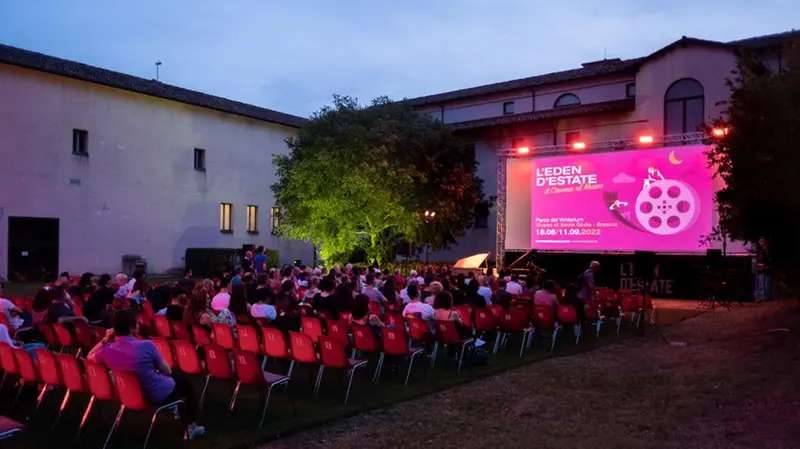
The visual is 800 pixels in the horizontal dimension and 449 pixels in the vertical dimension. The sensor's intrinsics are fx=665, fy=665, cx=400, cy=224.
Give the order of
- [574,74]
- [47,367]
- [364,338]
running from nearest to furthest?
1. [47,367]
2. [364,338]
3. [574,74]

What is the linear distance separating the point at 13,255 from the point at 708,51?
84.1 ft

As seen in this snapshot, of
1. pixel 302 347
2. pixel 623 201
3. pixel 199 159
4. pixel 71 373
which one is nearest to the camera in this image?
pixel 71 373

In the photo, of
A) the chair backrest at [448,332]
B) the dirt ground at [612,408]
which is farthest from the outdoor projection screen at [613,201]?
the chair backrest at [448,332]

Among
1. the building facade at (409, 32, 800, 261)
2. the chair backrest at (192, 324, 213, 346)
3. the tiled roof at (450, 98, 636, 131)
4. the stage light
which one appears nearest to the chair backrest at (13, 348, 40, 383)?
the chair backrest at (192, 324, 213, 346)

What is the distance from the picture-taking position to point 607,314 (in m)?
12.3

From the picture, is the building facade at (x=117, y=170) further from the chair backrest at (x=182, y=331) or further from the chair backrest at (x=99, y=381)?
the chair backrest at (x=99, y=381)

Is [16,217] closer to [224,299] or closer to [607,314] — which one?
[224,299]

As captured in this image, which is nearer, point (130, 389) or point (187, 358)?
point (130, 389)

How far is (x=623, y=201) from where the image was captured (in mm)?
19203

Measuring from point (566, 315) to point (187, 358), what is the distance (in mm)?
6290

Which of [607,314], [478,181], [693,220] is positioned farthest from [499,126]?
[607,314]

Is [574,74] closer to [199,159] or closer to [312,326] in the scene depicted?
[199,159]

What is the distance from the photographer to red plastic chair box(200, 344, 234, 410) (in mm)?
6406

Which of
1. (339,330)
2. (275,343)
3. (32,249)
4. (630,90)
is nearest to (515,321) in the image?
(339,330)
